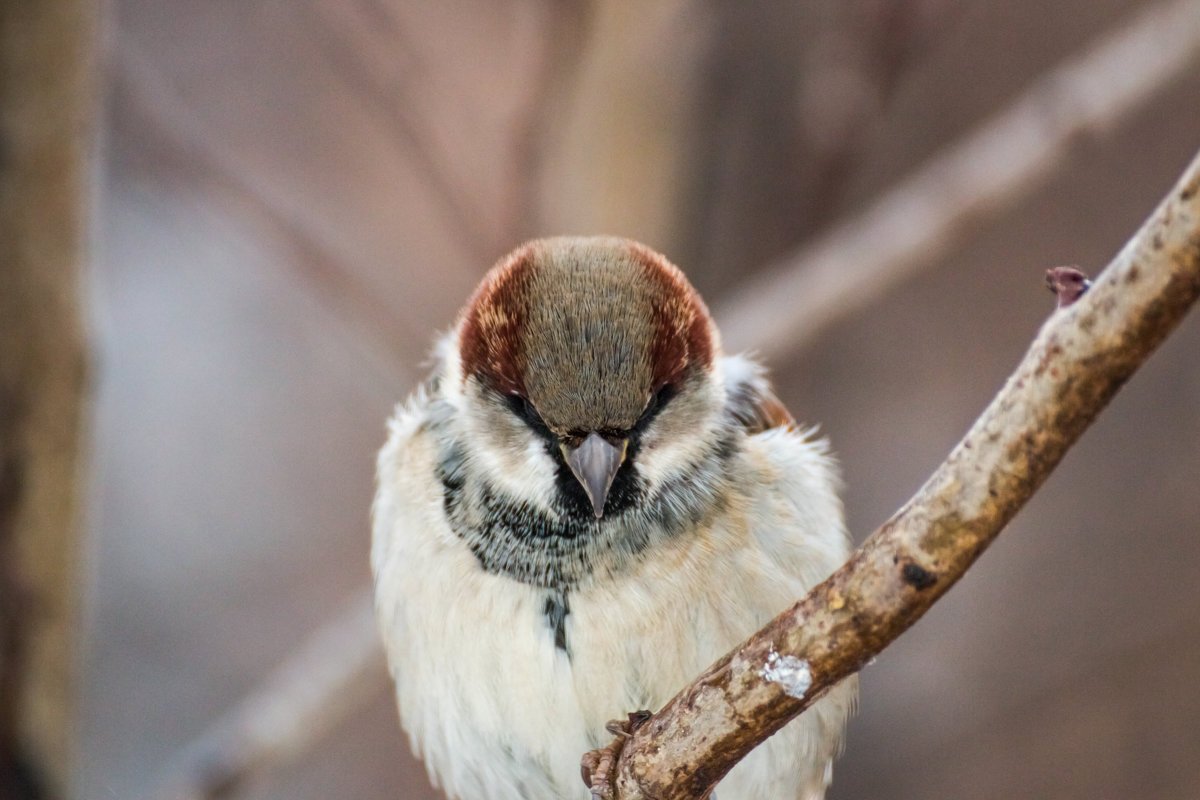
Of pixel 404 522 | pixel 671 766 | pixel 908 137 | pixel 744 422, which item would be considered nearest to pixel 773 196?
pixel 908 137

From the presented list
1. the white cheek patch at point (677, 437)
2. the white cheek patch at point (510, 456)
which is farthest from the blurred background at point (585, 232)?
the white cheek patch at point (677, 437)

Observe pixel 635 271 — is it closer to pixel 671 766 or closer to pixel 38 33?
pixel 671 766

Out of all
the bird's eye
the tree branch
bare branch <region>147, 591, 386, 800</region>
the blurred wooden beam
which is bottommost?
the tree branch

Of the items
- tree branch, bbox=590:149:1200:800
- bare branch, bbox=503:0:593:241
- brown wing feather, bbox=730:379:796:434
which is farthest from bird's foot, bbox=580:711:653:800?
bare branch, bbox=503:0:593:241

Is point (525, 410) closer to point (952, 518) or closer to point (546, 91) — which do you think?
point (952, 518)

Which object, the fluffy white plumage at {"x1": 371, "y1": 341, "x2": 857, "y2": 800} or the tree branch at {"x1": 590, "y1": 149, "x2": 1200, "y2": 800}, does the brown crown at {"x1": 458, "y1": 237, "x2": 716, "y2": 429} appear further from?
the tree branch at {"x1": 590, "y1": 149, "x2": 1200, "y2": 800}

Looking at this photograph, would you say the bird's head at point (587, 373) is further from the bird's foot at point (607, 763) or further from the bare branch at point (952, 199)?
the bare branch at point (952, 199)

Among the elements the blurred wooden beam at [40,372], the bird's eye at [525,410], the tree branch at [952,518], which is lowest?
the tree branch at [952,518]

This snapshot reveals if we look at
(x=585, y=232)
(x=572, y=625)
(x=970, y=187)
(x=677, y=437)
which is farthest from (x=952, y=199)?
(x=572, y=625)
